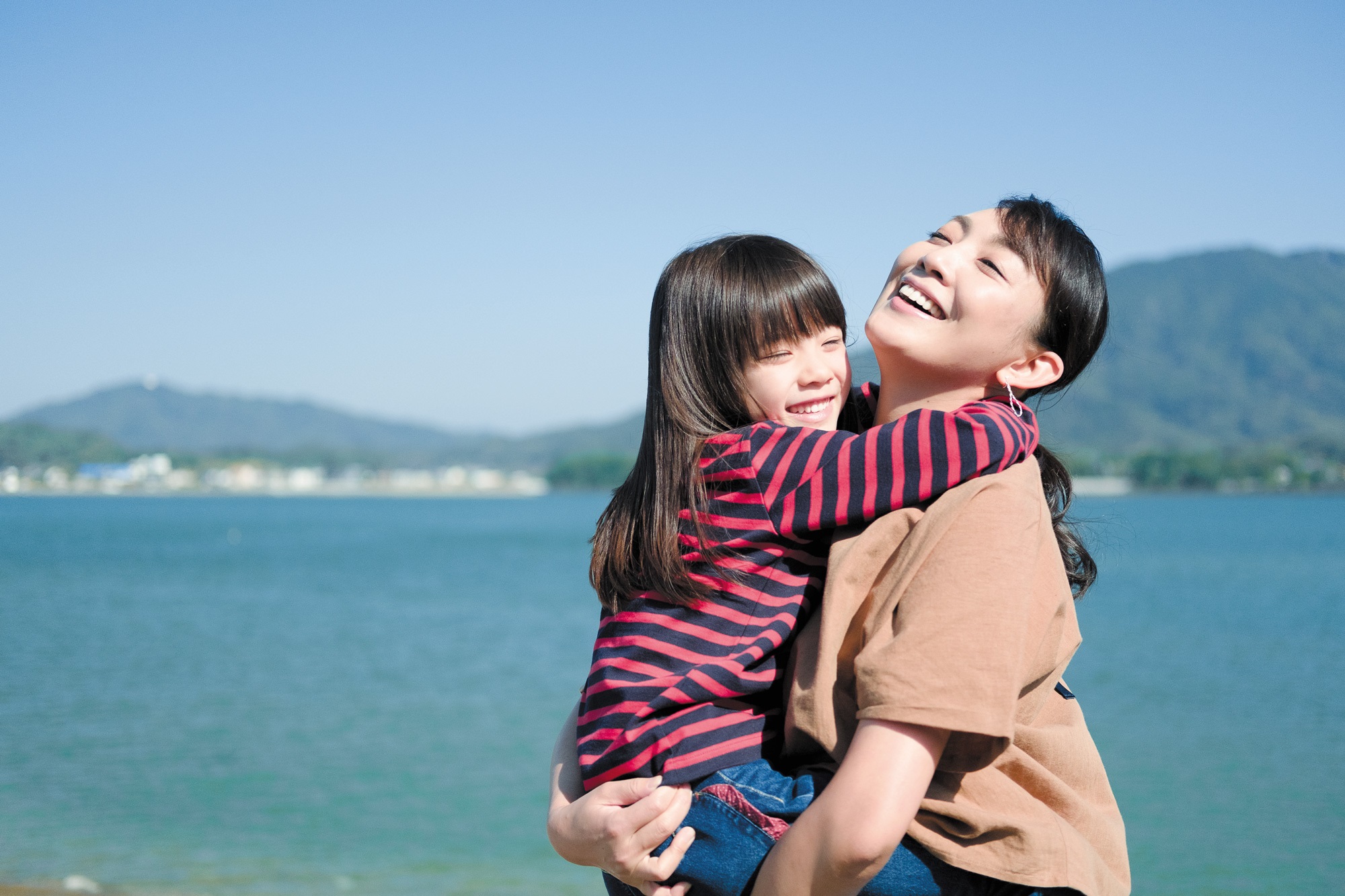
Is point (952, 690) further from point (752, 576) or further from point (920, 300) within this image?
point (920, 300)

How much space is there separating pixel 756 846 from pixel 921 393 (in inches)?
32.2

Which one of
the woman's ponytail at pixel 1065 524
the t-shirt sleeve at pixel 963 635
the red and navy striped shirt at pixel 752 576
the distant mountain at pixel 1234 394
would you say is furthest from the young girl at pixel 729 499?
the distant mountain at pixel 1234 394

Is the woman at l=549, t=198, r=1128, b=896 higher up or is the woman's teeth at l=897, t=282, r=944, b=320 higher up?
the woman's teeth at l=897, t=282, r=944, b=320

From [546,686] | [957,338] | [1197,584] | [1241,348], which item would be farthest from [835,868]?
[1241,348]

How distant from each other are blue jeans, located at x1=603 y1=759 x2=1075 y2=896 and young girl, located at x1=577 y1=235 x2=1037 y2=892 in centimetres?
3

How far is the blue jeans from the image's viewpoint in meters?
1.51

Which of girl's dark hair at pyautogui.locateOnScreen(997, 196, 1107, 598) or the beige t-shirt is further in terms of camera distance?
girl's dark hair at pyautogui.locateOnScreen(997, 196, 1107, 598)

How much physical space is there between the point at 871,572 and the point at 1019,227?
682mm

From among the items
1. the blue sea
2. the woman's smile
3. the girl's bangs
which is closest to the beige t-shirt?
the woman's smile

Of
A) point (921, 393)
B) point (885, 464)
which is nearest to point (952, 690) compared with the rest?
point (885, 464)

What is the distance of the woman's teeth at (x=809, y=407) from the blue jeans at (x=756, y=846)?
26.0 inches

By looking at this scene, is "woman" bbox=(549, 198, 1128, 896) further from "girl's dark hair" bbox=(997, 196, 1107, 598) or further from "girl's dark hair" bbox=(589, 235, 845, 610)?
"girl's dark hair" bbox=(589, 235, 845, 610)

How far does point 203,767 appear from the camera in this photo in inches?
498

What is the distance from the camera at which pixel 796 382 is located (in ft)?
6.47
